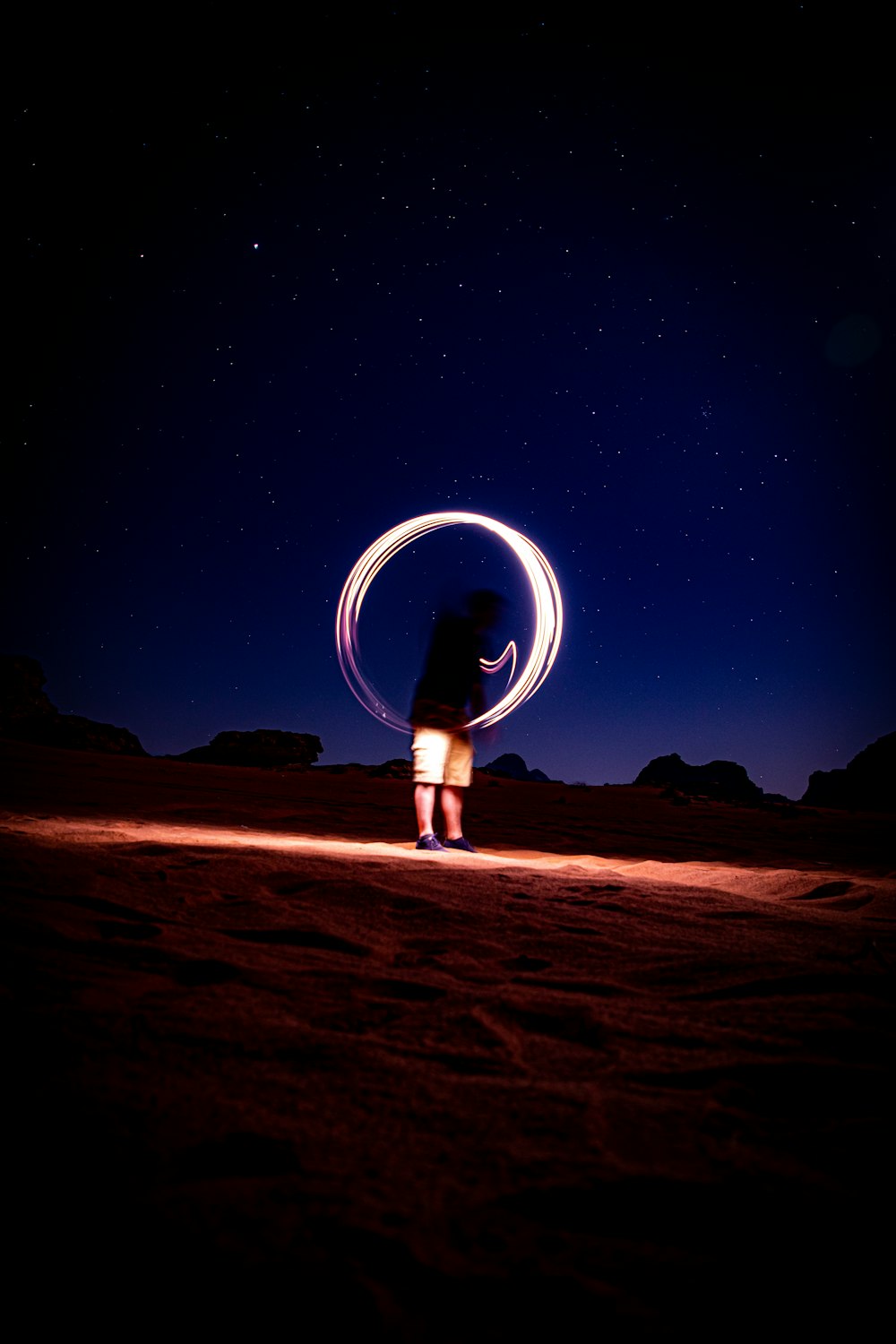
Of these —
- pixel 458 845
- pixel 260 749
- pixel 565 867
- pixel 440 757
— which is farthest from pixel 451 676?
pixel 260 749

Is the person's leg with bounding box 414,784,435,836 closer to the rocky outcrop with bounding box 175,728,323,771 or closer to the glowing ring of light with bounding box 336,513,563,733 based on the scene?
the glowing ring of light with bounding box 336,513,563,733

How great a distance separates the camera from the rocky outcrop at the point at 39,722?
49.6ft

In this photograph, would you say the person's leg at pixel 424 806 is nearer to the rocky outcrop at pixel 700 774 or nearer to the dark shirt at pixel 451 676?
the dark shirt at pixel 451 676

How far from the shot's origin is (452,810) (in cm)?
535

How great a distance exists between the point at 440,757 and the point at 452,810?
461 millimetres

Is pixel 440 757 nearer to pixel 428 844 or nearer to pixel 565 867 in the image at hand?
pixel 428 844

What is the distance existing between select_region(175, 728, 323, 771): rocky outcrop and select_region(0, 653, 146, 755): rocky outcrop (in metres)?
1.76

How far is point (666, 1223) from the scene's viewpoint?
1.03 m

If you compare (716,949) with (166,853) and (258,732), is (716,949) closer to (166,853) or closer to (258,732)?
(166,853)

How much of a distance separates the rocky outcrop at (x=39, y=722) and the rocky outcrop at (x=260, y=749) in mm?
1758

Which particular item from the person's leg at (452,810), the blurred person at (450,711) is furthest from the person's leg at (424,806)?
the person's leg at (452,810)

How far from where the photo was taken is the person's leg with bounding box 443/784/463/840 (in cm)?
535

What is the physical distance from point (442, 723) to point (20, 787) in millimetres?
5762

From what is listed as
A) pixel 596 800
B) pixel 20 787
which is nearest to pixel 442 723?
pixel 20 787
